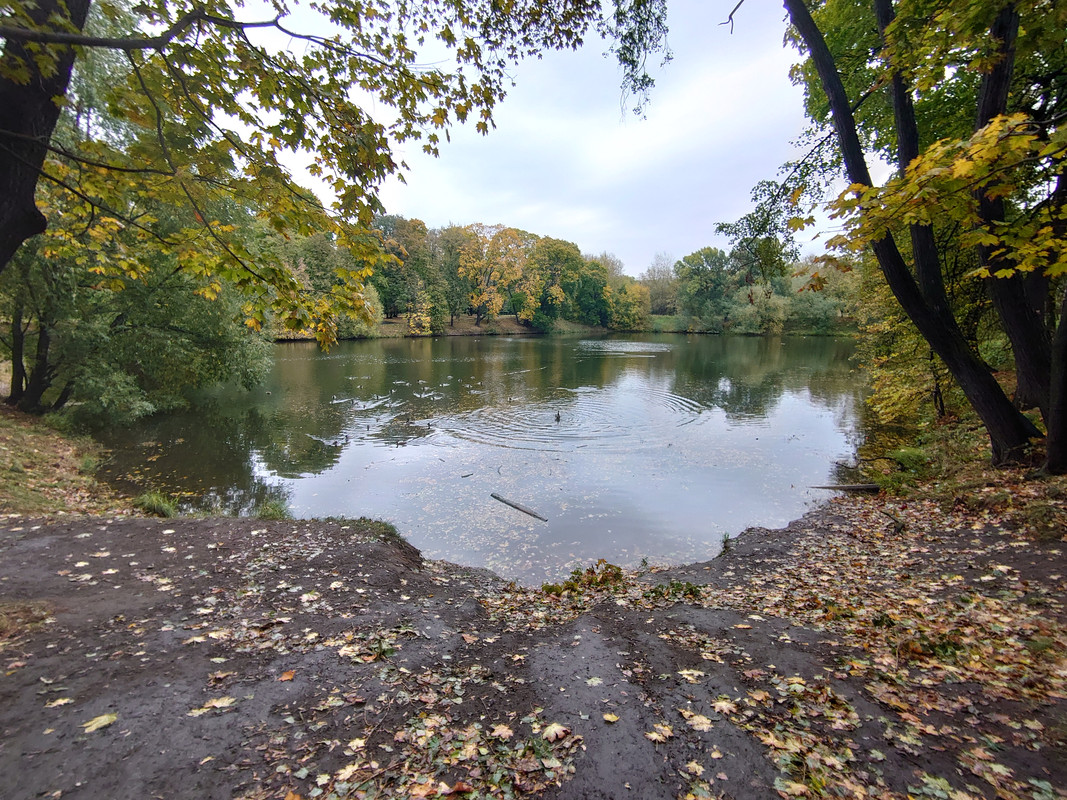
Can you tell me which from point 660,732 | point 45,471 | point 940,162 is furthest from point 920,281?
point 45,471

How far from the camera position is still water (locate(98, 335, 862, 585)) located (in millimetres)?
9094

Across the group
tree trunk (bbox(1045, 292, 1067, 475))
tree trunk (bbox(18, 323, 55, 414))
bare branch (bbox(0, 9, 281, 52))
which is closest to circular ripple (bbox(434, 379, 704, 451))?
tree trunk (bbox(1045, 292, 1067, 475))

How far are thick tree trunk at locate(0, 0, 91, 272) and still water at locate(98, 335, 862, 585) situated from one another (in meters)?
6.55

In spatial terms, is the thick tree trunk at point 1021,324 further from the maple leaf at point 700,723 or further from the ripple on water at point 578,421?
the ripple on water at point 578,421

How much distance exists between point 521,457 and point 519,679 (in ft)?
32.8

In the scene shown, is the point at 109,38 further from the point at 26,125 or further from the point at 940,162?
the point at 940,162

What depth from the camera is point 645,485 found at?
11461 mm

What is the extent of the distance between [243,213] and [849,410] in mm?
23882

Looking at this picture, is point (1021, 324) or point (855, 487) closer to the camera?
point (1021, 324)

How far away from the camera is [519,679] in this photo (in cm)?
370

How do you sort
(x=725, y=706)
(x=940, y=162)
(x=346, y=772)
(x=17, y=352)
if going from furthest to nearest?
(x=17, y=352) < (x=940, y=162) < (x=725, y=706) < (x=346, y=772)

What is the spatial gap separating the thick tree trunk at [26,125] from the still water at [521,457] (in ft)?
21.5

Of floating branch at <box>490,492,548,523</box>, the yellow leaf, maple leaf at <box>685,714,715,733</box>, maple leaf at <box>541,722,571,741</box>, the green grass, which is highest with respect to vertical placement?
the yellow leaf

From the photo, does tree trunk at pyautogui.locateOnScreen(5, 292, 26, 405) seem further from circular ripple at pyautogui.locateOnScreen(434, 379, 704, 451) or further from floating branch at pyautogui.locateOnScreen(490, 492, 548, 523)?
floating branch at pyautogui.locateOnScreen(490, 492, 548, 523)
